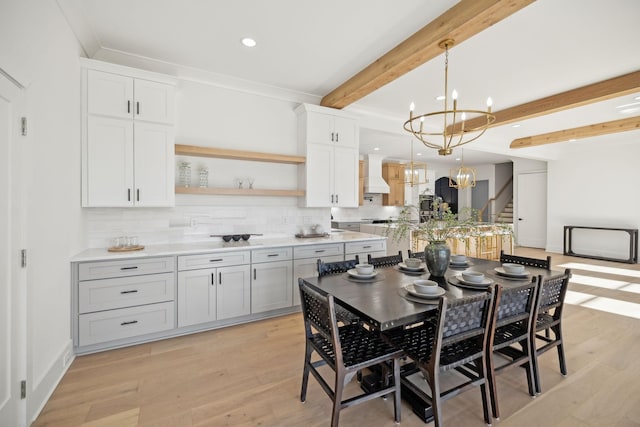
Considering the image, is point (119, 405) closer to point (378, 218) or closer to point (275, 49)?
point (275, 49)

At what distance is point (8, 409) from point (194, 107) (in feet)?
9.89

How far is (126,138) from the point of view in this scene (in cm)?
287

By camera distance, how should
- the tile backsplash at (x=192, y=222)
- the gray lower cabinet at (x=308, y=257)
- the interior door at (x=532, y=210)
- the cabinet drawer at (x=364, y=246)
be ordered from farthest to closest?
the interior door at (x=532, y=210) < the cabinet drawer at (x=364, y=246) < the gray lower cabinet at (x=308, y=257) < the tile backsplash at (x=192, y=222)

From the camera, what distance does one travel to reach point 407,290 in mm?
1910

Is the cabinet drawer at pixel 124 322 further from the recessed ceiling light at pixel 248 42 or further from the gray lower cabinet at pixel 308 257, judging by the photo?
the recessed ceiling light at pixel 248 42

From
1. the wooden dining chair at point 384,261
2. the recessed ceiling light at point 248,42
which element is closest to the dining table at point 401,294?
the wooden dining chair at point 384,261

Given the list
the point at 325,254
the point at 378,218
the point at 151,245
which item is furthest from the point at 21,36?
the point at 378,218

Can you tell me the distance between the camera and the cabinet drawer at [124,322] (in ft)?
8.33

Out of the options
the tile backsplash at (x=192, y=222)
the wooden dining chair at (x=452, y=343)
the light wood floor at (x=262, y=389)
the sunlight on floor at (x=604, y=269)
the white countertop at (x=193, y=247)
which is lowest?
the light wood floor at (x=262, y=389)

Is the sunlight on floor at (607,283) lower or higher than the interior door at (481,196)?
lower

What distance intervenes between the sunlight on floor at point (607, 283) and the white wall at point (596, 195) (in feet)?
9.35

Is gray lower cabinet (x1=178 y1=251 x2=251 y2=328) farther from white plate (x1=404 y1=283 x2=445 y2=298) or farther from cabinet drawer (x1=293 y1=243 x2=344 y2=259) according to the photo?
white plate (x1=404 y1=283 x2=445 y2=298)

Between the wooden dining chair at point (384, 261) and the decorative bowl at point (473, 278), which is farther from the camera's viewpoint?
the wooden dining chair at point (384, 261)

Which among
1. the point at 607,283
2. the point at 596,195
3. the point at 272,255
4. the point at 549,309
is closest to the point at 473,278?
the point at 549,309
